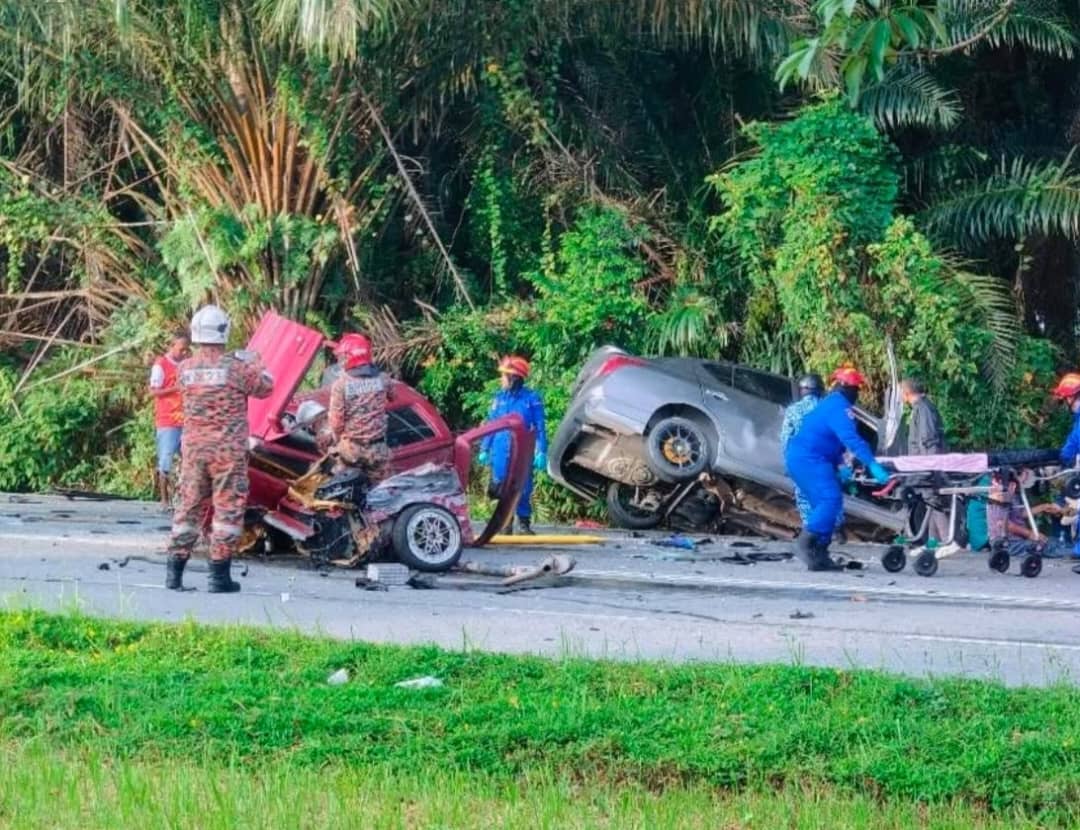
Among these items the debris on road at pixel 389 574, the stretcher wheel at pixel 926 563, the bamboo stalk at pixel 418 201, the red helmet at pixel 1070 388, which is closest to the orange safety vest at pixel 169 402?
the bamboo stalk at pixel 418 201

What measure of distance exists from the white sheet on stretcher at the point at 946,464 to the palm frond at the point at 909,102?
7.01 meters

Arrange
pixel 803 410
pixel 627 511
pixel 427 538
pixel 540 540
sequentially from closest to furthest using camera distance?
pixel 427 538 → pixel 803 410 → pixel 540 540 → pixel 627 511

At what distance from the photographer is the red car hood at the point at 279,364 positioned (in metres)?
14.7

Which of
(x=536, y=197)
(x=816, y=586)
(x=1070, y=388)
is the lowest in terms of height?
(x=816, y=586)

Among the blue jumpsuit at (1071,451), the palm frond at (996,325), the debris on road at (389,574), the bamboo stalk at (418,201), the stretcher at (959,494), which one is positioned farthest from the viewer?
the bamboo stalk at (418,201)

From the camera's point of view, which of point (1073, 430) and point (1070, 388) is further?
point (1070, 388)

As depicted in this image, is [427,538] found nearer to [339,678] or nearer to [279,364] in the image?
[279,364]

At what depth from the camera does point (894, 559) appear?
1541 centimetres

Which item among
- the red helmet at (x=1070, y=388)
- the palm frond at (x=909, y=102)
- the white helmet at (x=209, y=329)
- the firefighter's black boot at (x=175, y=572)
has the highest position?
the palm frond at (x=909, y=102)

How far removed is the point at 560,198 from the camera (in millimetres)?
23188

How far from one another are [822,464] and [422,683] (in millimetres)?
6506

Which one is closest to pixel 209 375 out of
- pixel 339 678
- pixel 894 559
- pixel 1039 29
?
Result: pixel 339 678

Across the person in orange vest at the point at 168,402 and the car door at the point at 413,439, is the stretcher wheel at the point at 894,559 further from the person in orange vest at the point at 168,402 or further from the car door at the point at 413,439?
the person in orange vest at the point at 168,402

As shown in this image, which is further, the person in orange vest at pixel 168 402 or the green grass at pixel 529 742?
the person in orange vest at pixel 168 402
